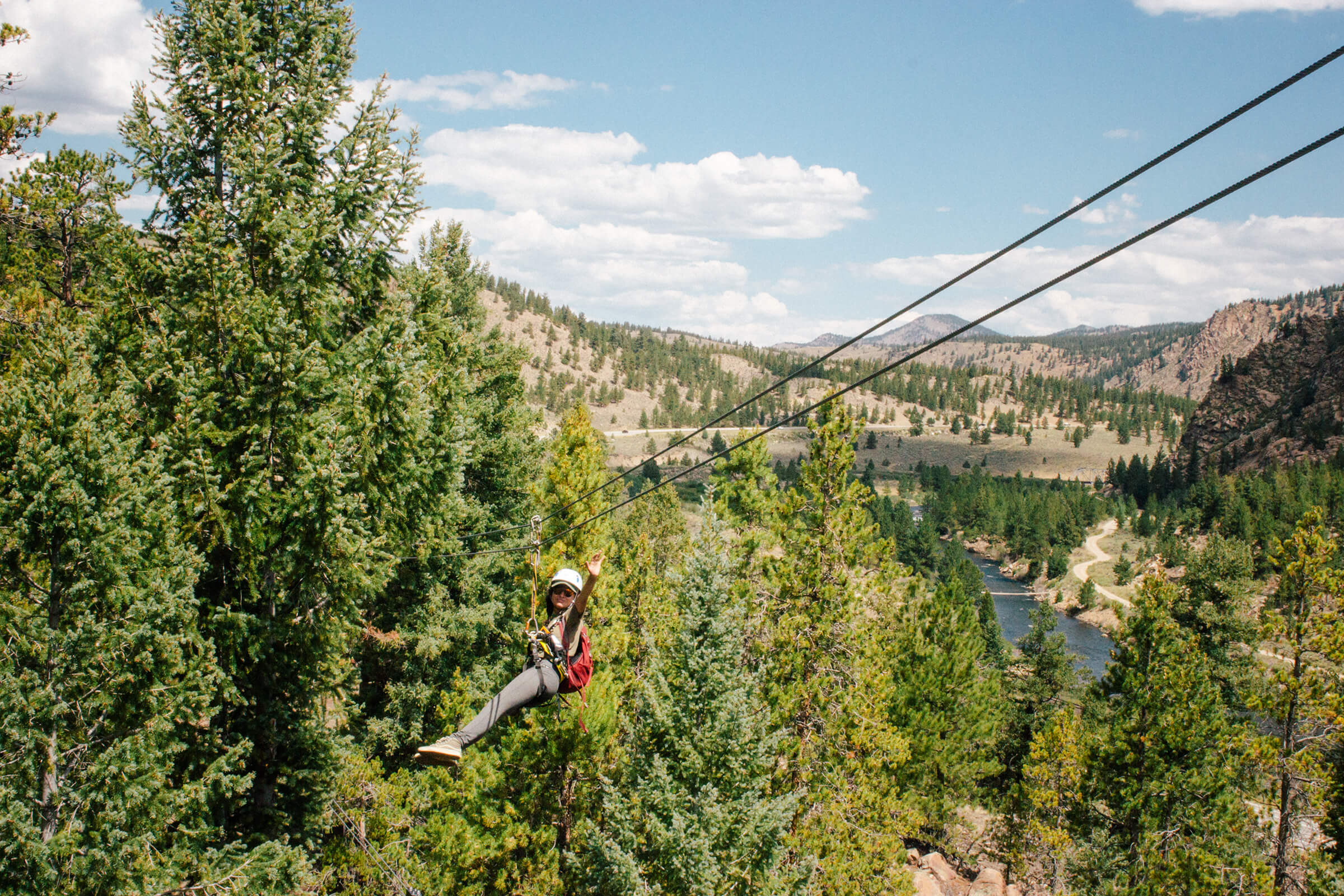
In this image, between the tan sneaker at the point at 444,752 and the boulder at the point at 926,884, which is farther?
the boulder at the point at 926,884

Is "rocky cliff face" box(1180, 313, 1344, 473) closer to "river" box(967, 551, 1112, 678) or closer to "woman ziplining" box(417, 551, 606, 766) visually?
"river" box(967, 551, 1112, 678)

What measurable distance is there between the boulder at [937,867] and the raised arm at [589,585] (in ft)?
86.3

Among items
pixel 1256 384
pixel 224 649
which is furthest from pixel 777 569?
pixel 1256 384

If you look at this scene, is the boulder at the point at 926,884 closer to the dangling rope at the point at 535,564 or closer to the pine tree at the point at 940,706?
the pine tree at the point at 940,706

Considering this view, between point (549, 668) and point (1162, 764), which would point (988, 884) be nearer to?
point (1162, 764)

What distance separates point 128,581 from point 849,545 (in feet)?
42.7

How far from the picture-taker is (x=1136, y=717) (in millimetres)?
22078

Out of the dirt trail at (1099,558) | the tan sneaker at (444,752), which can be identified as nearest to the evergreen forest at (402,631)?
the tan sneaker at (444,752)

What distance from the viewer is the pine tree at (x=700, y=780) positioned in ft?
42.7

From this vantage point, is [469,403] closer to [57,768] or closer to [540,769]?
[540,769]

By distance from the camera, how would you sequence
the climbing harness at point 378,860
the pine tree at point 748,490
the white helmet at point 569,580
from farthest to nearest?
the pine tree at point 748,490 < the climbing harness at point 378,860 < the white helmet at point 569,580

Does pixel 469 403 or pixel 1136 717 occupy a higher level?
pixel 469 403

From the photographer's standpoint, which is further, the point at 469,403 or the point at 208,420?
the point at 469,403

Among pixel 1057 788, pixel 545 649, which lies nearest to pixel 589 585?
pixel 545 649
